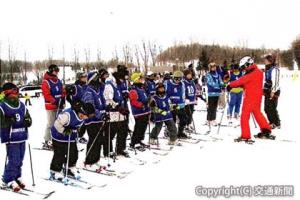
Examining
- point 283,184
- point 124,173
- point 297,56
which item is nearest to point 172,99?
point 124,173

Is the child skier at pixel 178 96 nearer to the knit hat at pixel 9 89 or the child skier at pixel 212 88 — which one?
the child skier at pixel 212 88

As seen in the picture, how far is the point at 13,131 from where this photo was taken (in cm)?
599

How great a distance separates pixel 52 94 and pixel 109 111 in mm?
1993

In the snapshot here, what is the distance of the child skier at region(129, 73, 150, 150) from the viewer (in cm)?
878

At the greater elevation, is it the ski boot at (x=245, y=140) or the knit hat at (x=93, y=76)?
the knit hat at (x=93, y=76)

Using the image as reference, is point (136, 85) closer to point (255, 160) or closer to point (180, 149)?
point (180, 149)

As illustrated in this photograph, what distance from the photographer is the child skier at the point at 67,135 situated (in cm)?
620

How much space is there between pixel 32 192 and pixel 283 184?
388 cm

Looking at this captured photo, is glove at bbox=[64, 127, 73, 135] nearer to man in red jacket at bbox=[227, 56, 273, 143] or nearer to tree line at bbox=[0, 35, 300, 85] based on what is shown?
man in red jacket at bbox=[227, 56, 273, 143]

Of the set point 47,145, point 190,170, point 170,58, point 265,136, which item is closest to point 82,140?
point 47,145

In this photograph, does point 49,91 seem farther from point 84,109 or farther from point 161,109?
point 84,109

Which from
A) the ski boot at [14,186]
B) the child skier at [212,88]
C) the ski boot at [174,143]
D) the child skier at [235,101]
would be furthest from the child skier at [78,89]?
the child skier at [235,101]

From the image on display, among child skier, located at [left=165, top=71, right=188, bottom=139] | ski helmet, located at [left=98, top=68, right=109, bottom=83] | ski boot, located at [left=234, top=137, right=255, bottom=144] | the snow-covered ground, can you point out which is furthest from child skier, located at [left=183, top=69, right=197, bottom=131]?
ski helmet, located at [left=98, top=68, right=109, bottom=83]

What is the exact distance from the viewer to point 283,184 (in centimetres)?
621
